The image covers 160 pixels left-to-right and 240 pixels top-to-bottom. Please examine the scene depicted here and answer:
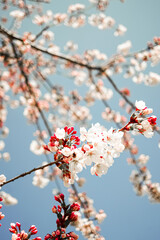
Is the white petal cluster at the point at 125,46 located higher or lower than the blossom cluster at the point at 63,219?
higher

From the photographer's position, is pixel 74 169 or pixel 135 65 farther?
pixel 135 65

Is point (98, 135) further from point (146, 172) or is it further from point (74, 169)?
point (146, 172)

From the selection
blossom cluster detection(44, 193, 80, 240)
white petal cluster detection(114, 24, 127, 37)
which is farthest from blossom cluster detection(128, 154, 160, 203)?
white petal cluster detection(114, 24, 127, 37)

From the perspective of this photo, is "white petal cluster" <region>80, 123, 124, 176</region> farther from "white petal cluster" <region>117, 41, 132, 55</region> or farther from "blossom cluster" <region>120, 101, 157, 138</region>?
"white petal cluster" <region>117, 41, 132, 55</region>

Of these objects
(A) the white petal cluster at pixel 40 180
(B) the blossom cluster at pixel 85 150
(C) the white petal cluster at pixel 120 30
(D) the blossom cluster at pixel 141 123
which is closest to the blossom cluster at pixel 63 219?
(B) the blossom cluster at pixel 85 150

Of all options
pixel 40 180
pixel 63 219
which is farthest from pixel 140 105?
pixel 40 180

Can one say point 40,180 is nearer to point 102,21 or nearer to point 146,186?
point 146,186

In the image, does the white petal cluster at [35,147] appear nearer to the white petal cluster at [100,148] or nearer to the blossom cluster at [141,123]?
the white petal cluster at [100,148]

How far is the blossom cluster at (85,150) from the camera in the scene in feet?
3.86

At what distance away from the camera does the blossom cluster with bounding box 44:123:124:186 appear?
118 centimetres

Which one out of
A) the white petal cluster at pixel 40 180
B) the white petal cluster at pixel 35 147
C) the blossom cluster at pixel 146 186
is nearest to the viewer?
the blossom cluster at pixel 146 186

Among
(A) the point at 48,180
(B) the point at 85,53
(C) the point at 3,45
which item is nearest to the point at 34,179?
(A) the point at 48,180

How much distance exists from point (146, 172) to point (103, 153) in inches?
166

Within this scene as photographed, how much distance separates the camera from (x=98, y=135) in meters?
1.26
